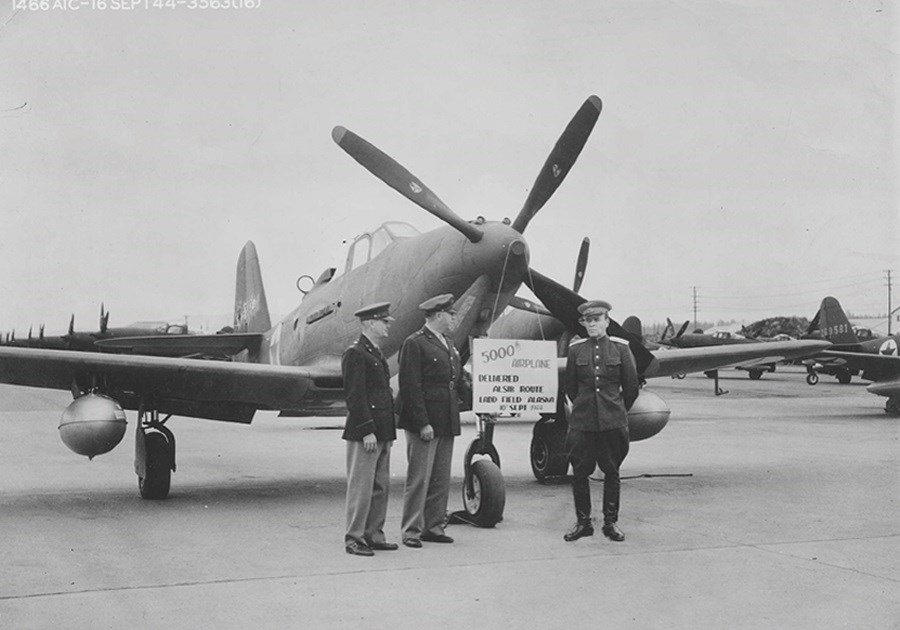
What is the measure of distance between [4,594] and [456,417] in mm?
3077

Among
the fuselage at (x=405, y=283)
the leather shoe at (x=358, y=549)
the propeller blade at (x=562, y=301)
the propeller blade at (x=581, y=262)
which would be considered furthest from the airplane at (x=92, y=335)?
the leather shoe at (x=358, y=549)

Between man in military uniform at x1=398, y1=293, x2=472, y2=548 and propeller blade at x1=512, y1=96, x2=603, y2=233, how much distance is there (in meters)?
1.74

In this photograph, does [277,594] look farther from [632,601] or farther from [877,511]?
[877,511]

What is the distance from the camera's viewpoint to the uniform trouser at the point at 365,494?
582cm

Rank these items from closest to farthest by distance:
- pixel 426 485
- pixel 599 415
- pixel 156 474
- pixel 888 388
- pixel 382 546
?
pixel 382 546 < pixel 426 485 < pixel 599 415 < pixel 156 474 < pixel 888 388

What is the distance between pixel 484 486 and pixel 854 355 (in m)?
15.5

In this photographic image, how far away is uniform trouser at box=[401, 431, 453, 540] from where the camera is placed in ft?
20.3

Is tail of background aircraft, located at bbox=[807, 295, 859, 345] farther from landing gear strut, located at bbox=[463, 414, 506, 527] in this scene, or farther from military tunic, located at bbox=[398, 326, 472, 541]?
military tunic, located at bbox=[398, 326, 472, 541]

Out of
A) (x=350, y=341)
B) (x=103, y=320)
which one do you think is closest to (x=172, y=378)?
(x=350, y=341)

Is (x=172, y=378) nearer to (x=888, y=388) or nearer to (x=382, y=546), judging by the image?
(x=382, y=546)

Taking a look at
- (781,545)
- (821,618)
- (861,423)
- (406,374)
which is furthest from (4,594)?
(861,423)

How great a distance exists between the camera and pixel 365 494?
5922 millimetres

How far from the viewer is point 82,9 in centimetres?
845

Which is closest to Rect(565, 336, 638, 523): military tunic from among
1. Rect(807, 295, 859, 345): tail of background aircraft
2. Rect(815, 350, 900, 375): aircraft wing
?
Rect(815, 350, 900, 375): aircraft wing
